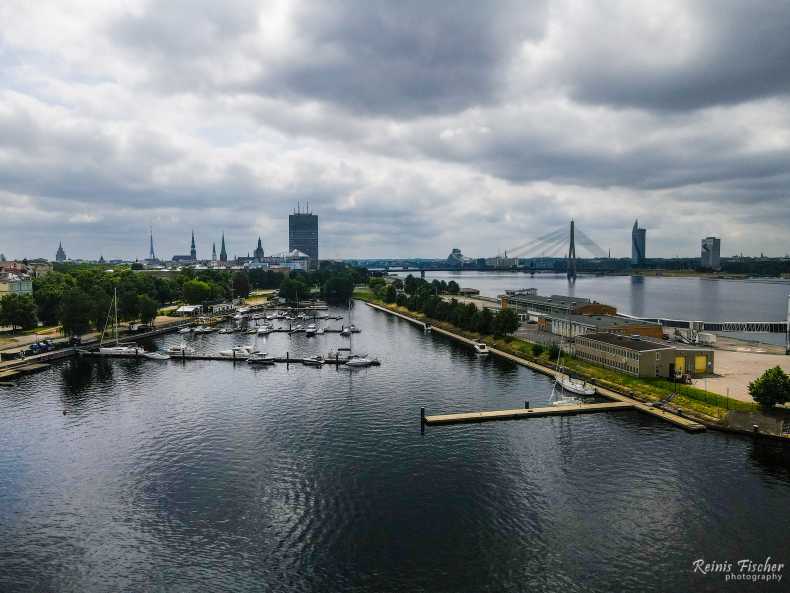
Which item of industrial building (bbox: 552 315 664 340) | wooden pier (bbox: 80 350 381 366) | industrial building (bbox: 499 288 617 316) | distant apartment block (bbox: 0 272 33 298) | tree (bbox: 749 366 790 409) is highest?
distant apartment block (bbox: 0 272 33 298)

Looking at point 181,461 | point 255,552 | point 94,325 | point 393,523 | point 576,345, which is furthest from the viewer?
point 94,325

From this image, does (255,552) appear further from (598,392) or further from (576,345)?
(576,345)

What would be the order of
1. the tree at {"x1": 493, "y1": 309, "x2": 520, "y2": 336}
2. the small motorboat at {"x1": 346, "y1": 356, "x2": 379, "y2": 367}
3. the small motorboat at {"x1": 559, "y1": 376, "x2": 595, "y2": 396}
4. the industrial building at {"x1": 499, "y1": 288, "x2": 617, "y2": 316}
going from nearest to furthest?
the small motorboat at {"x1": 559, "y1": 376, "x2": 595, "y2": 396}
the small motorboat at {"x1": 346, "y1": 356, "x2": 379, "y2": 367}
the tree at {"x1": 493, "y1": 309, "x2": 520, "y2": 336}
the industrial building at {"x1": 499, "y1": 288, "x2": 617, "y2": 316}

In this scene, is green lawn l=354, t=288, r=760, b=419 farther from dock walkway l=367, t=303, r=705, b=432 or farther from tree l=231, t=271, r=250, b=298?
Result: tree l=231, t=271, r=250, b=298

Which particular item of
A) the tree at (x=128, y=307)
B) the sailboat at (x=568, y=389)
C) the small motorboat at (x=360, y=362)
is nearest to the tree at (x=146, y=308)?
the tree at (x=128, y=307)

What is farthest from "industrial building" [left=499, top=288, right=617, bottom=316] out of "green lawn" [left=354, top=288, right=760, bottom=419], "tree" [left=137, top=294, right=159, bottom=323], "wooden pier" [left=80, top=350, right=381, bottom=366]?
"tree" [left=137, top=294, right=159, bottom=323]

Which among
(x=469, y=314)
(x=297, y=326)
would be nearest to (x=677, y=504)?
(x=469, y=314)
